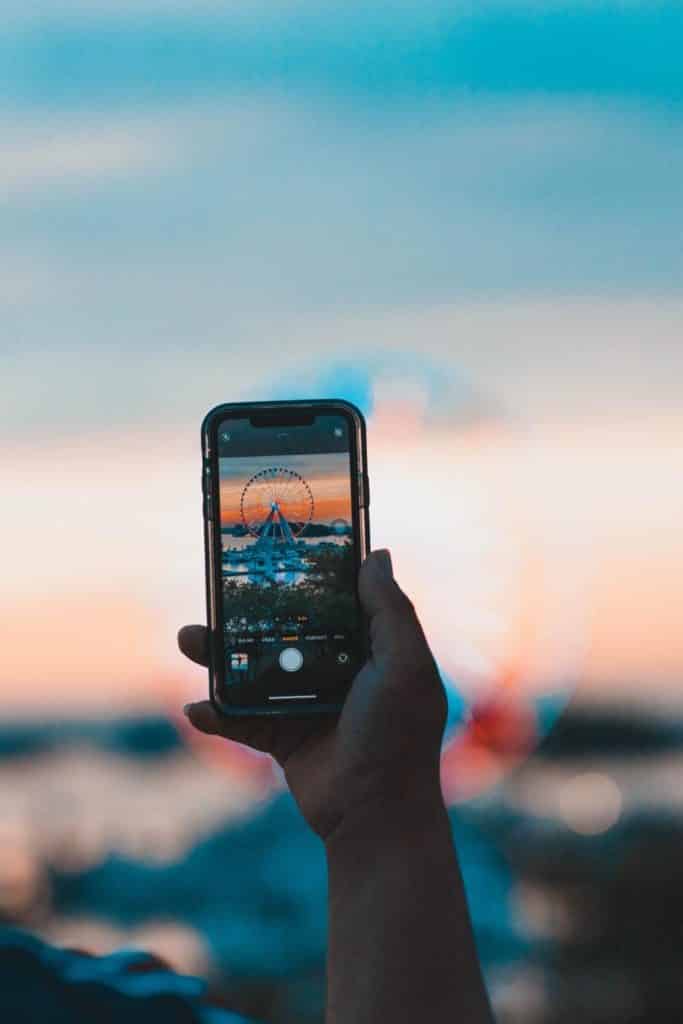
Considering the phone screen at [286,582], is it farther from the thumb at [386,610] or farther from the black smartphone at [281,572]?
the thumb at [386,610]

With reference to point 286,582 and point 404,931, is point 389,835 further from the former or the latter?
point 286,582

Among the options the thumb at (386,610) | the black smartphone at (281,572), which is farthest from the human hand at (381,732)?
the black smartphone at (281,572)

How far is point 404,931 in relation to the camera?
1.14 m

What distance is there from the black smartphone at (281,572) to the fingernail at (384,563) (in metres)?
0.20

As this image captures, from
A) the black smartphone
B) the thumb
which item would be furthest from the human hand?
the black smartphone

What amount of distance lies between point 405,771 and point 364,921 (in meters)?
0.18

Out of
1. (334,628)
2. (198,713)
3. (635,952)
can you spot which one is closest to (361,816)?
(198,713)

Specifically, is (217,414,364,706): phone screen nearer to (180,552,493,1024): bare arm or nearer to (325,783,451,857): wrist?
(180,552,493,1024): bare arm

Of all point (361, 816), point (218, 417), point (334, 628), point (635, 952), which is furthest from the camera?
point (635, 952)

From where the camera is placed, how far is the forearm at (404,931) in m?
1.12

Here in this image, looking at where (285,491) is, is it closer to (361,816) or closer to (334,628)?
(334,628)

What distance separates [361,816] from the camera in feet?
4.27

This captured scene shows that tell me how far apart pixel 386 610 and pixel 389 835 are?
27 centimetres

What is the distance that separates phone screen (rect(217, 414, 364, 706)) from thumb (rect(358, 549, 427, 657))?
242mm
